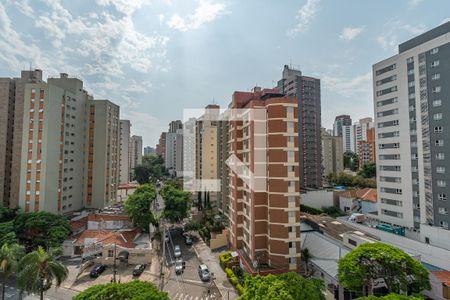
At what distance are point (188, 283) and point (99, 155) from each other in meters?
29.7

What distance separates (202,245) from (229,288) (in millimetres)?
11888

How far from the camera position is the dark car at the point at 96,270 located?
957 inches

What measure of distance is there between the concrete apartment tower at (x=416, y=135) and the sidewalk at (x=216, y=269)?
22.7m

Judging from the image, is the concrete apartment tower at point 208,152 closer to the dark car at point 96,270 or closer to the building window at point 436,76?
the dark car at point 96,270

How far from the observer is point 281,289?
1274 centimetres

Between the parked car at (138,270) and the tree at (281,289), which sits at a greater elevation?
the tree at (281,289)

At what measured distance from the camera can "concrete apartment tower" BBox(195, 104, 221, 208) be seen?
168 feet

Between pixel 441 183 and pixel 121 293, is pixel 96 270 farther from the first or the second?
pixel 441 183

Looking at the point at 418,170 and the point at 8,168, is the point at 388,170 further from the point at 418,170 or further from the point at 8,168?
the point at 8,168

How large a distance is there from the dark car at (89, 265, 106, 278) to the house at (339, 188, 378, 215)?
42381mm

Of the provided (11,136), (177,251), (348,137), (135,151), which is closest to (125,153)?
(135,151)

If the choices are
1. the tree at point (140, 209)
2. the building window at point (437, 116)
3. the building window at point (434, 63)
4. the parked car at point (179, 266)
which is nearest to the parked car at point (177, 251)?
the parked car at point (179, 266)

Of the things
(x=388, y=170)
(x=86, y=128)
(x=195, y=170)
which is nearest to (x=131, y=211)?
(x=86, y=128)

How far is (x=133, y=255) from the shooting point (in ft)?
89.1
